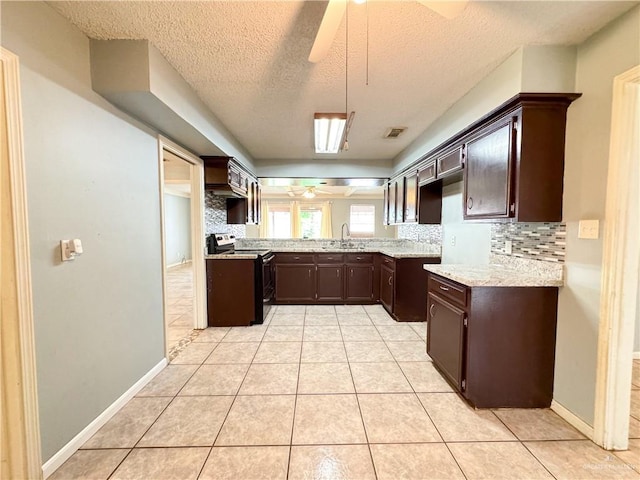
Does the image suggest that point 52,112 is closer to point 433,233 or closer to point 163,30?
point 163,30

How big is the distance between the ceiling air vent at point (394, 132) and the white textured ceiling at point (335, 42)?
1.73 ft

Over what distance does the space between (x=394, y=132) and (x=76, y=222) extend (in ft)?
10.1

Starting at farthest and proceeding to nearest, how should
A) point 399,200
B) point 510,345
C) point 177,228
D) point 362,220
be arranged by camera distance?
point 362,220 < point 177,228 < point 399,200 < point 510,345

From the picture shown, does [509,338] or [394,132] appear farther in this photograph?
[394,132]

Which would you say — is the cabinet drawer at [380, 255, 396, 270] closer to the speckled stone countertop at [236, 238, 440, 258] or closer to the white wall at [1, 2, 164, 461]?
the speckled stone countertop at [236, 238, 440, 258]

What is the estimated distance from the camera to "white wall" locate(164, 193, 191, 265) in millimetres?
7844

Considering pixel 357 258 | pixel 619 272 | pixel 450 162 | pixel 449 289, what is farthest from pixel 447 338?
pixel 357 258

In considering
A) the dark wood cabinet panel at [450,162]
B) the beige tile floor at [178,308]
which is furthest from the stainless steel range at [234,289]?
the dark wood cabinet panel at [450,162]

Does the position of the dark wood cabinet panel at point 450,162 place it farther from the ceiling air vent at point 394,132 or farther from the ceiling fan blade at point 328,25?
the ceiling fan blade at point 328,25

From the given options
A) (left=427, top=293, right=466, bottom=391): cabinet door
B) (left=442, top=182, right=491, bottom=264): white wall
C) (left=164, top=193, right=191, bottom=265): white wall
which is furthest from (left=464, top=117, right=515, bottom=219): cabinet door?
(left=164, top=193, right=191, bottom=265): white wall

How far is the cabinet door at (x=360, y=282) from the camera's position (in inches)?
170

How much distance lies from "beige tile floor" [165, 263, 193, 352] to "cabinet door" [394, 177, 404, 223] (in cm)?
315

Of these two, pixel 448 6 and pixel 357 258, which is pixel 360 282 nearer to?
pixel 357 258

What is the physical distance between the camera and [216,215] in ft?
12.9
